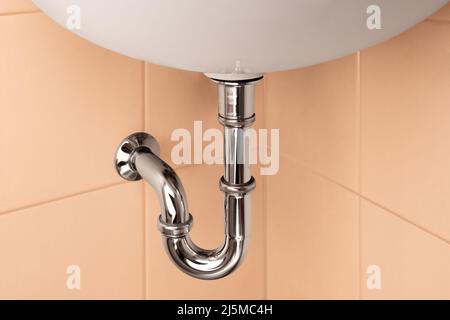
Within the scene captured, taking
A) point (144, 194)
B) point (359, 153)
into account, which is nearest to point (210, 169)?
point (144, 194)

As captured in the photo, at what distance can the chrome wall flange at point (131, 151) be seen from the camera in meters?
0.92

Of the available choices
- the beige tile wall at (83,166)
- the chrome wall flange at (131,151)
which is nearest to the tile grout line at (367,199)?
the beige tile wall at (83,166)

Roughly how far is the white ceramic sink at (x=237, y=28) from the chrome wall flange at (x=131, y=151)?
309 mm

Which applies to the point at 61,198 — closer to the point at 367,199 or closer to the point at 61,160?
the point at 61,160

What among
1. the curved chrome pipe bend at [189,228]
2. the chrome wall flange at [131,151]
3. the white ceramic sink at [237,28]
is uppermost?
the white ceramic sink at [237,28]

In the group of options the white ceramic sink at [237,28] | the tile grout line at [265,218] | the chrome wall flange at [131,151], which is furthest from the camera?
the tile grout line at [265,218]

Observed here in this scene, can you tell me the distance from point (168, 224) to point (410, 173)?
301mm

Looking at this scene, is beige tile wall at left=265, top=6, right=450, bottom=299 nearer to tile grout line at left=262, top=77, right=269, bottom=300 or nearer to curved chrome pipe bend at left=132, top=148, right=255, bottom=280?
tile grout line at left=262, top=77, right=269, bottom=300

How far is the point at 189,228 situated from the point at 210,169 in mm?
180

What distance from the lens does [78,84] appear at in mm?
874

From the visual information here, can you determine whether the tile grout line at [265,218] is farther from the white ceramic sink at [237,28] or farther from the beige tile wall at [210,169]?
the white ceramic sink at [237,28]

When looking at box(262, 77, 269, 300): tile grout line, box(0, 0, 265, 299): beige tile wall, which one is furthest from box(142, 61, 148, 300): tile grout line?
box(262, 77, 269, 300): tile grout line
